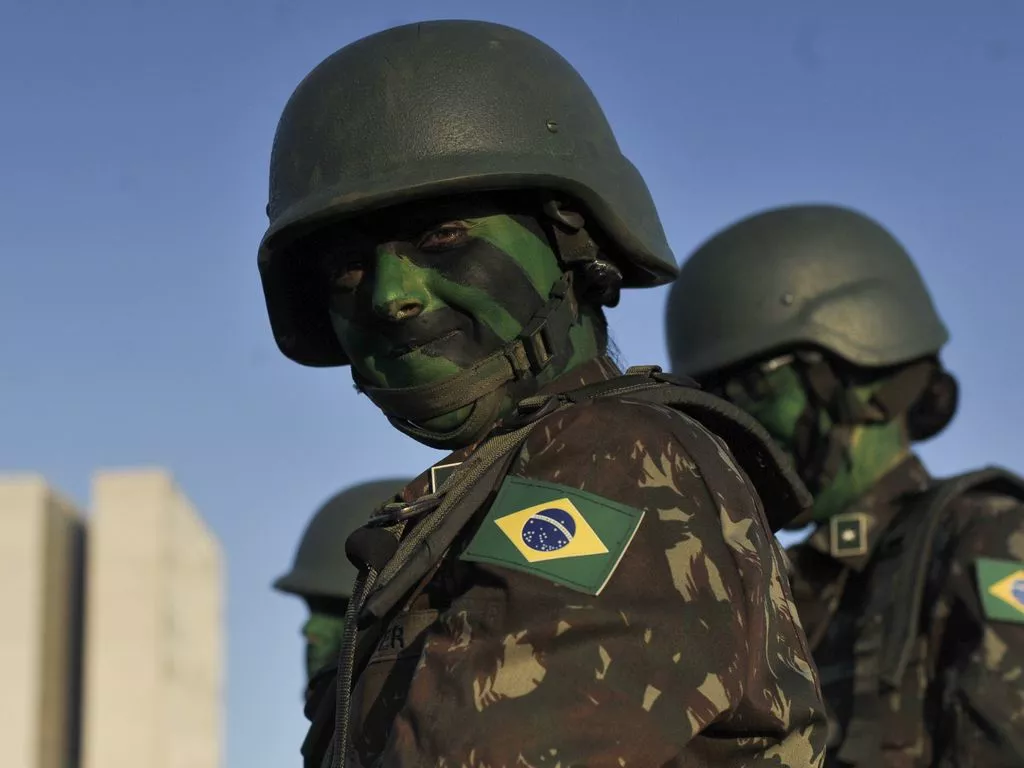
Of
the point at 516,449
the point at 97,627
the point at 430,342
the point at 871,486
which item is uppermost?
the point at 430,342

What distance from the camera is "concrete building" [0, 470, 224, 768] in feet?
172

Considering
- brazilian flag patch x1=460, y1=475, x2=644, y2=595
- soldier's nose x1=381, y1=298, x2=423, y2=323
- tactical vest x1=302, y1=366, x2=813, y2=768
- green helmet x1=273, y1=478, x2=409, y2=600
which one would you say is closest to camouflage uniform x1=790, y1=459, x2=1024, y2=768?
tactical vest x1=302, y1=366, x2=813, y2=768

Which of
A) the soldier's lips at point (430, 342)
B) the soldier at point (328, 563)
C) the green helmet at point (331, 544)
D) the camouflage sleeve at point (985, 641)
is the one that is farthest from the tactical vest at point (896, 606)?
the soldier's lips at point (430, 342)

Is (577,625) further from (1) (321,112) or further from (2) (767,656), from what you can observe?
(1) (321,112)

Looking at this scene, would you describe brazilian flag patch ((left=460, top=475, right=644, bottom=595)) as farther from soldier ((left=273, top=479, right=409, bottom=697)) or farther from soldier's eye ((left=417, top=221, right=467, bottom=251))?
soldier ((left=273, top=479, right=409, bottom=697))

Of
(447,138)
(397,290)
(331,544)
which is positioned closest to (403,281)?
(397,290)

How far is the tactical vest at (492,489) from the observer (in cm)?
349

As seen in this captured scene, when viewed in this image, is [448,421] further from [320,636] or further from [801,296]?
[320,636]

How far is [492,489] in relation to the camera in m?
3.57

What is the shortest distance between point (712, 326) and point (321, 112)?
439 cm

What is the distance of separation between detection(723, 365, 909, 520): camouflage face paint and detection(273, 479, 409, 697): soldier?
2.16m

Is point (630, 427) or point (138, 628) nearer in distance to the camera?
point (630, 427)

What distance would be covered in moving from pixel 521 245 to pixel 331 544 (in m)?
6.07

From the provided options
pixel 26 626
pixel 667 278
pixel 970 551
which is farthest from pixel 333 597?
pixel 26 626
